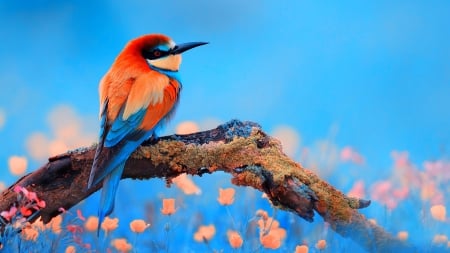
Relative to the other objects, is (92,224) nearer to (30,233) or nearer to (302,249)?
(30,233)

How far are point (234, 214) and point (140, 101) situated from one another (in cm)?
34

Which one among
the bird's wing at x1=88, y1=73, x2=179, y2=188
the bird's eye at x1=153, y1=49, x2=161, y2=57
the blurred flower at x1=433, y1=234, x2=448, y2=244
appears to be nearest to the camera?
the bird's wing at x1=88, y1=73, x2=179, y2=188

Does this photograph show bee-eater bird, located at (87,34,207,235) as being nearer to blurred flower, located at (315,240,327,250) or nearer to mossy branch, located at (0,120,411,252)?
mossy branch, located at (0,120,411,252)


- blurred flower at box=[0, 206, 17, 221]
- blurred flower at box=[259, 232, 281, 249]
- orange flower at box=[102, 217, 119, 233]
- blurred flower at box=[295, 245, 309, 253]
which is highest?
blurred flower at box=[295, 245, 309, 253]

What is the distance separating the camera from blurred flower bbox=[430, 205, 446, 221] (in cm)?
202

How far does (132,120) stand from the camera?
1.83 meters

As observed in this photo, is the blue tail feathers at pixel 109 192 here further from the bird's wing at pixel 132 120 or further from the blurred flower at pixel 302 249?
the blurred flower at pixel 302 249

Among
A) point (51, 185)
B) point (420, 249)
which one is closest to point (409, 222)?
point (420, 249)

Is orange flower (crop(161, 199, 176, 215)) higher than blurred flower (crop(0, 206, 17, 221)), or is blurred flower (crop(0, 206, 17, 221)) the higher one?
orange flower (crop(161, 199, 176, 215))

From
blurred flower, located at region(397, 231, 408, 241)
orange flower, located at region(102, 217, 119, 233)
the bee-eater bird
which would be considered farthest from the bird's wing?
blurred flower, located at region(397, 231, 408, 241)

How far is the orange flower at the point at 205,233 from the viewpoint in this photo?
1996 millimetres

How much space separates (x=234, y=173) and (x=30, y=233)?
422 millimetres

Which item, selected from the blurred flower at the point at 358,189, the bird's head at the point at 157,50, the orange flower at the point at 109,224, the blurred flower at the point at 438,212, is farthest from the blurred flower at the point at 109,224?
the blurred flower at the point at 438,212

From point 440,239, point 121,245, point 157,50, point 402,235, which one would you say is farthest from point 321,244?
point 157,50
